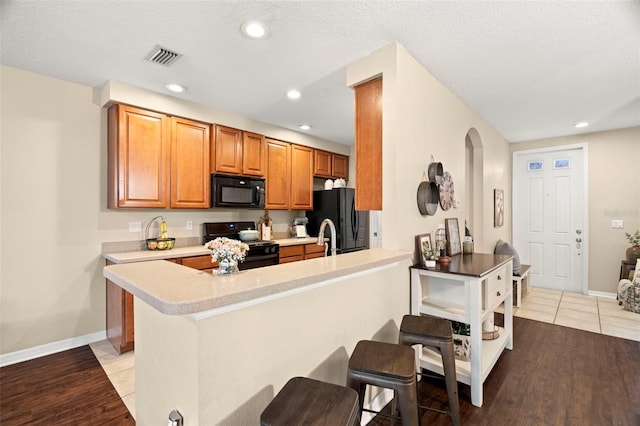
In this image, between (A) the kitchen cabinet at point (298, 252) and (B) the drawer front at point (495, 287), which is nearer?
(B) the drawer front at point (495, 287)

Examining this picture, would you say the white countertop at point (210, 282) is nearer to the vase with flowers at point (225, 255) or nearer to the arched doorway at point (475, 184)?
the vase with flowers at point (225, 255)

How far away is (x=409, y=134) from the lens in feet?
7.58

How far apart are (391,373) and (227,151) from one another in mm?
3191

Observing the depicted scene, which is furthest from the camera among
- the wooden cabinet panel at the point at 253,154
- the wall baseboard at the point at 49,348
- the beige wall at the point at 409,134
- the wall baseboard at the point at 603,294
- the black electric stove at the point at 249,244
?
the wall baseboard at the point at 603,294

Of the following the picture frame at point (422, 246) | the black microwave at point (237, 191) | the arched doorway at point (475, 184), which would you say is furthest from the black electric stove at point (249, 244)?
the arched doorway at point (475, 184)

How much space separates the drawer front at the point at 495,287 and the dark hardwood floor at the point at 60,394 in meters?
2.60

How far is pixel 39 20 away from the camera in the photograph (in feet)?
6.37

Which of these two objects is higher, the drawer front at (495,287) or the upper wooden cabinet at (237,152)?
the upper wooden cabinet at (237,152)

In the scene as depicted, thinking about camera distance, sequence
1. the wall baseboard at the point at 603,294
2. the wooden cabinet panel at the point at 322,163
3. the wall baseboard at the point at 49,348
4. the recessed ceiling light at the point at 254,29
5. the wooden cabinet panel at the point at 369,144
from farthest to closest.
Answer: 1. the wooden cabinet panel at the point at 322,163
2. the wall baseboard at the point at 603,294
3. the wall baseboard at the point at 49,348
4. the wooden cabinet panel at the point at 369,144
5. the recessed ceiling light at the point at 254,29

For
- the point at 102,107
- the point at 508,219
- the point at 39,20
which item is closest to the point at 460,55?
the point at 39,20

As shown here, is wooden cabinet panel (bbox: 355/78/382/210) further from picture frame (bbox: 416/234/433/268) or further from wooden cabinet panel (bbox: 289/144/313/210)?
wooden cabinet panel (bbox: 289/144/313/210)

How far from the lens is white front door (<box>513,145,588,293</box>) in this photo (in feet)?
15.2

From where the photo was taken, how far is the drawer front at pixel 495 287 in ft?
7.41

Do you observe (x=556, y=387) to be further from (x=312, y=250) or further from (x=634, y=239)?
(x=634, y=239)
